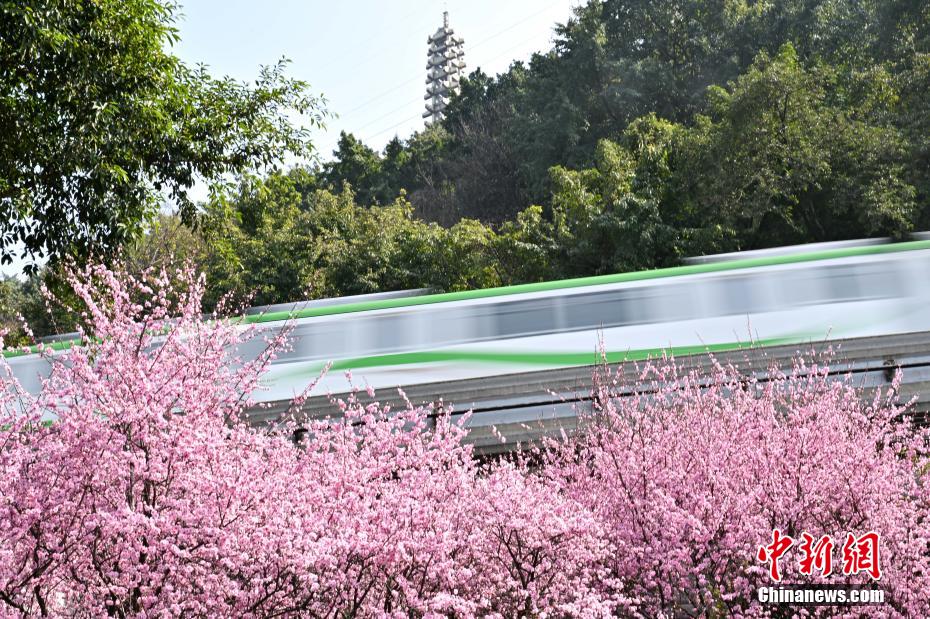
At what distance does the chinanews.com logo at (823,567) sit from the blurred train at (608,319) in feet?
29.6

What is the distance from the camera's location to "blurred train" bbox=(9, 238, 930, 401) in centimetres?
1634

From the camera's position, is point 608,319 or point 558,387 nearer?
point 558,387

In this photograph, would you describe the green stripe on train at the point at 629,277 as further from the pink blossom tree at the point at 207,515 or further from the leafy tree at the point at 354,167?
the leafy tree at the point at 354,167

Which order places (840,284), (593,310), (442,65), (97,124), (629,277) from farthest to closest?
(442,65) < (629,277) < (593,310) < (840,284) < (97,124)

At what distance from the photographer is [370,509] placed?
587 cm

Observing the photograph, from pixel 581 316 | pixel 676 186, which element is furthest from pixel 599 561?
pixel 676 186

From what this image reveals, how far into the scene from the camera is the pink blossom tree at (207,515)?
18.5ft

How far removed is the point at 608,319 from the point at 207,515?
12.0 m

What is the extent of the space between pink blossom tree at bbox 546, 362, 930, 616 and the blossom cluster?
0.07 ft

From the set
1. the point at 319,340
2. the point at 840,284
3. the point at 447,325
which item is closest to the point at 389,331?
the point at 447,325

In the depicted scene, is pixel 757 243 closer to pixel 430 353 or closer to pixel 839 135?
pixel 839 135

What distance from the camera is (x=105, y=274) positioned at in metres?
7.30

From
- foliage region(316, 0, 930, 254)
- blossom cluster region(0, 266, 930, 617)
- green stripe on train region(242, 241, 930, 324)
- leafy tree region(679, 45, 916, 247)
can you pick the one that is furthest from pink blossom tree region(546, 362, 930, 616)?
leafy tree region(679, 45, 916, 247)

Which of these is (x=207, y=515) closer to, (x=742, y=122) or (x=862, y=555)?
(x=862, y=555)
